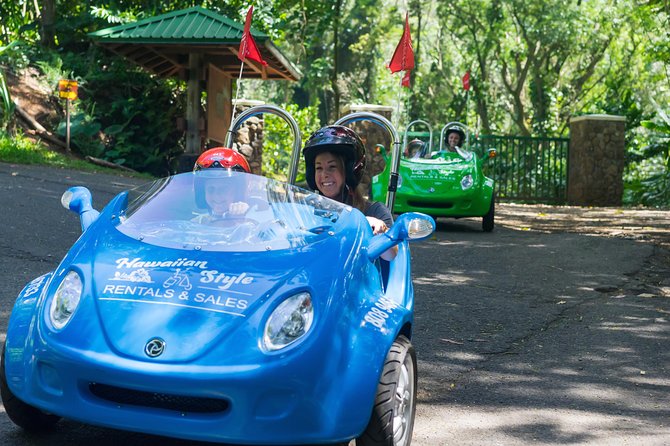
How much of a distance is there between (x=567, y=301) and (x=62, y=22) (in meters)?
16.0

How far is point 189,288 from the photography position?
351cm

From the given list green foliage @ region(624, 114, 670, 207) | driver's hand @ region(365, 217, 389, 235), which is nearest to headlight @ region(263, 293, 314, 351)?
driver's hand @ region(365, 217, 389, 235)

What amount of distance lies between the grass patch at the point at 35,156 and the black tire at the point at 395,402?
13380 millimetres

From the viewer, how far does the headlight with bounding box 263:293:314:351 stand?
3.36 meters

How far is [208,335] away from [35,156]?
46.4 ft

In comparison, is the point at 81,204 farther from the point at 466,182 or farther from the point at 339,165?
the point at 466,182

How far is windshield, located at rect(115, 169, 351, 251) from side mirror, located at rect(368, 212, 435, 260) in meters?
0.18

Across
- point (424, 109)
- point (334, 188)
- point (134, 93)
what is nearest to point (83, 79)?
point (134, 93)

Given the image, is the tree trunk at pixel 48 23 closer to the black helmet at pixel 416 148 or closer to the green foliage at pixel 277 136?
the green foliage at pixel 277 136

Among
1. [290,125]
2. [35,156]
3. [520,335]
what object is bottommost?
[520,335]

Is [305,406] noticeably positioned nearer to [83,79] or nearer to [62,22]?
[83,79]

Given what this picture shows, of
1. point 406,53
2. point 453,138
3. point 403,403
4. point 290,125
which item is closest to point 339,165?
point 290,125

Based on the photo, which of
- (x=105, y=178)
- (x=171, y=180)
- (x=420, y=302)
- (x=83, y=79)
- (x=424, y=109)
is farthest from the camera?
(x=424, y=109)

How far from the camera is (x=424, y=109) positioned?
41.3 metres
